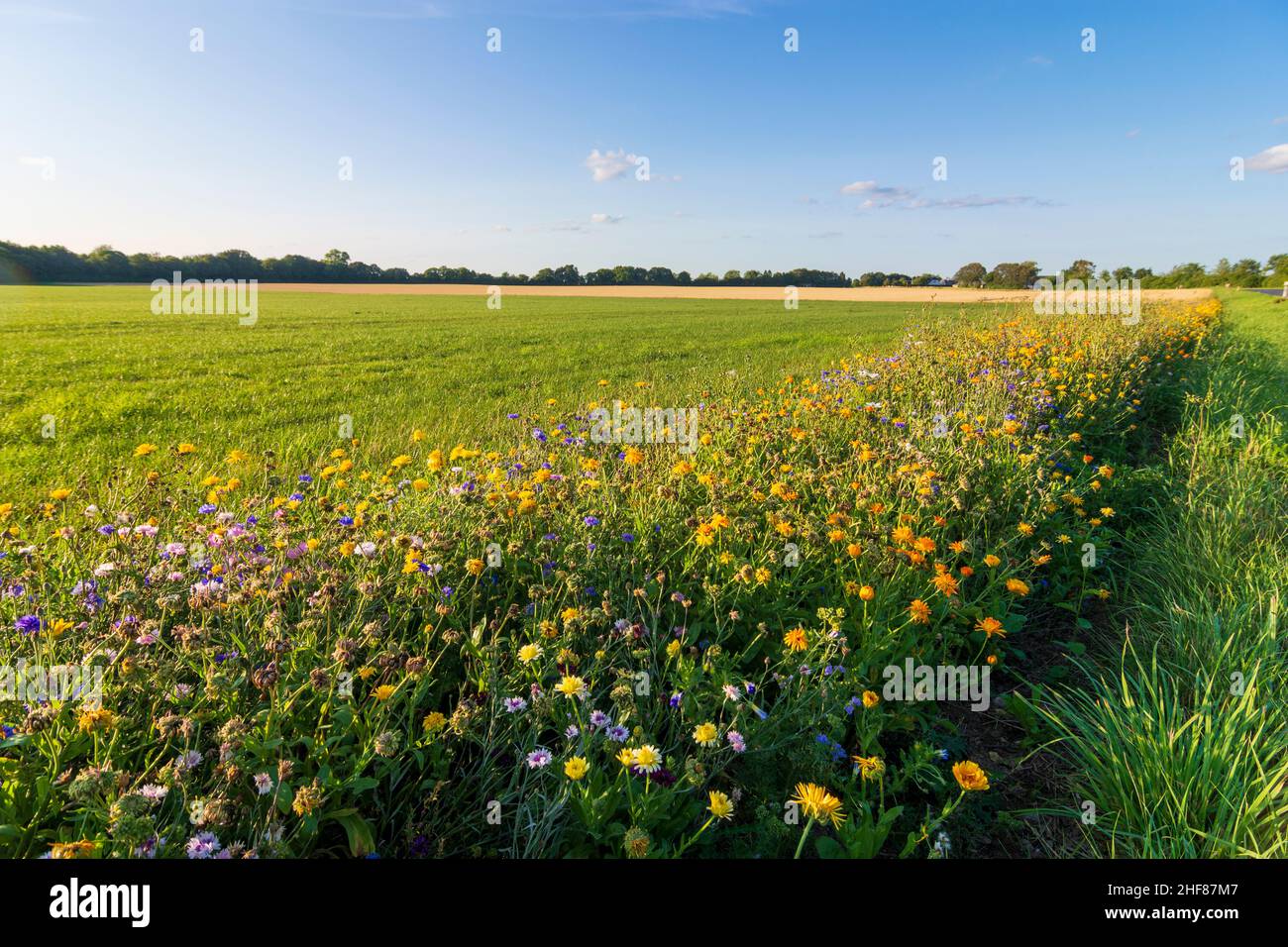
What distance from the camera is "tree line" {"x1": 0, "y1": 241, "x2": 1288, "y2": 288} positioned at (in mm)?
62125

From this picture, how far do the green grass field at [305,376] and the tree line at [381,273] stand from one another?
50981 mm

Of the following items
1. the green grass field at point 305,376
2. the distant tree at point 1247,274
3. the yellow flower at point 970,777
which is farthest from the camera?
the distant tree at point 1247,274

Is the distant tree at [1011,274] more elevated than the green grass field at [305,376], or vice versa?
the distant tree at [1011,274]

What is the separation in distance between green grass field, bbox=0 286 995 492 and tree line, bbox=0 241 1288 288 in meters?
51.0

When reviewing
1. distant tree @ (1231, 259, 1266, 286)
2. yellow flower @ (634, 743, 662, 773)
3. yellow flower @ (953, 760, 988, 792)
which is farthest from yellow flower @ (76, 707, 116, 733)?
distant tree @ (1231, 259, 1266, 286)

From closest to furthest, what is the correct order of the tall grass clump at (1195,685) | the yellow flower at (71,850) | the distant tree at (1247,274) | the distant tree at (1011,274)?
1. the yellow flower at (71,850)
2. the tall grass clump at (1195,685)
3. the distant tree at (1011,274)
4. the distant tree at (1247,274)

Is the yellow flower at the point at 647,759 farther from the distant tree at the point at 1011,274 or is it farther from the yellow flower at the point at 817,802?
the distant tree at the point at 1011,274

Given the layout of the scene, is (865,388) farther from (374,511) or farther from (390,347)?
(390,347)

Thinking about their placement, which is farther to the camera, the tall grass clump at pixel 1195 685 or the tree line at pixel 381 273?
the tree line at pixel 381 273

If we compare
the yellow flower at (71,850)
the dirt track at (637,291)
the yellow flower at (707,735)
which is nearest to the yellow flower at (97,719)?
the yellow flower at (71,850)

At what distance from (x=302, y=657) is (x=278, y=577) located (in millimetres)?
375

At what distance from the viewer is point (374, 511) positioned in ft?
10.9

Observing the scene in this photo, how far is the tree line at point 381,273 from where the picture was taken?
62.1m

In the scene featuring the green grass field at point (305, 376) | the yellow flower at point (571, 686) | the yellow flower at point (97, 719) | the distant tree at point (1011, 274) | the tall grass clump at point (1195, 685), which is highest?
the distant tree at point (1011, 274)
